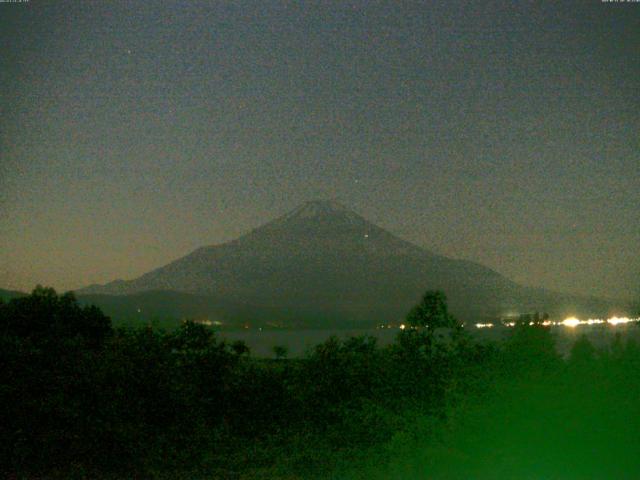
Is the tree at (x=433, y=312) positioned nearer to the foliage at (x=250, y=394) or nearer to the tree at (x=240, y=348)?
the foliage at (x=250, y=394)

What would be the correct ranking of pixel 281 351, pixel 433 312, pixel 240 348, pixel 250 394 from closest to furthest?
pixel 250 394 < pixel 240 348 < pixel 281 351 < pixel 433 312

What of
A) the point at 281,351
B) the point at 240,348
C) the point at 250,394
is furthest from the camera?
the point at 281,351

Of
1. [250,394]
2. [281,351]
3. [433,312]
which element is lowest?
[250,394]

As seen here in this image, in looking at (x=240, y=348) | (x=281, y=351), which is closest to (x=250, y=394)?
(x=240, y=348)

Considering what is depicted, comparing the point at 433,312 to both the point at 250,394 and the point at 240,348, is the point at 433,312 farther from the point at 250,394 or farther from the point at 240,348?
the point at 250,394

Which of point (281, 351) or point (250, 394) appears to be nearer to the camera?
point (250, 394)

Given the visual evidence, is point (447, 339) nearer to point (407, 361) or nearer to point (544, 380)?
point (407, 361)

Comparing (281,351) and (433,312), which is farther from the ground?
(433,312)

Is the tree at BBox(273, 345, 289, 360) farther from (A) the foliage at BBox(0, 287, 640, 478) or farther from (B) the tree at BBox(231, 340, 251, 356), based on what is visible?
(B) the tree at BBox(231, 340, 251, 356)
